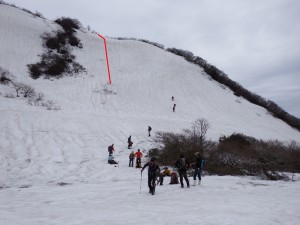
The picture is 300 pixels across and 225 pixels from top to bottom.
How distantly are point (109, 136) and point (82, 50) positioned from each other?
111 feet

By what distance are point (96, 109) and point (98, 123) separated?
21.5ft

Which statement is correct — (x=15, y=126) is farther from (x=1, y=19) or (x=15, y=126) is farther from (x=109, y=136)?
(x=1, y=19)

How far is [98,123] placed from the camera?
2602cm

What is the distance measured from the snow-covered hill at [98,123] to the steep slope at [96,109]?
0.09 metres

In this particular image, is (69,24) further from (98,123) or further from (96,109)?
(98,123)

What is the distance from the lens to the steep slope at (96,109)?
16.4 m

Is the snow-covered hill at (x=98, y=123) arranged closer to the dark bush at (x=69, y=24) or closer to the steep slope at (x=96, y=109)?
the steep slope at (x=96, y=109)

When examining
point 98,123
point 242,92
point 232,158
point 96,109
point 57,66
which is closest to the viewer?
point 232,158

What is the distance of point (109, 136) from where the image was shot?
22.9 meters

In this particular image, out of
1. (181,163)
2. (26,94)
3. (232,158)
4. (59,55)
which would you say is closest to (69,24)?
(59,55)

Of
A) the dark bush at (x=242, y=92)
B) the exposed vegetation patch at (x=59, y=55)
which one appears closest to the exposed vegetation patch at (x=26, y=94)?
the exposed vegetation patch at (x=59, y=55)

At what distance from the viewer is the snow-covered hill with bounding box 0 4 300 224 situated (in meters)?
8.63

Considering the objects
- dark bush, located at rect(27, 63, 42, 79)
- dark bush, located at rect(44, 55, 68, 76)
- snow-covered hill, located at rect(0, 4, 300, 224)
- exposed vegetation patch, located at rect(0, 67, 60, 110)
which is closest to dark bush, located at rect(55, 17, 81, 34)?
snow-covered hill, located at rect(0, 4, 300, 224)

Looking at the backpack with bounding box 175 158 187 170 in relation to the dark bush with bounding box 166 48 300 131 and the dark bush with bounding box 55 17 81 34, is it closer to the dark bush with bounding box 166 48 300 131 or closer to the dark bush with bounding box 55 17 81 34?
the dark bush with bounding box 166 48 300 131
